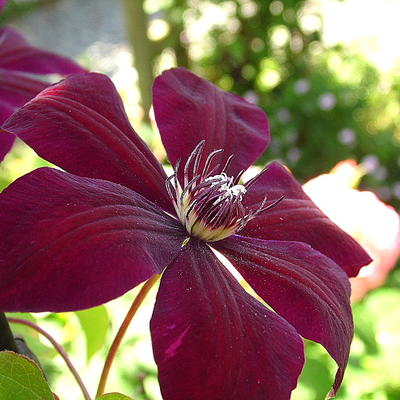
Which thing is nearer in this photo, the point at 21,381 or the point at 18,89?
the point at 21,381

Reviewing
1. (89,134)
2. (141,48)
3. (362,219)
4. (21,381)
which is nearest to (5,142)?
(89,134)

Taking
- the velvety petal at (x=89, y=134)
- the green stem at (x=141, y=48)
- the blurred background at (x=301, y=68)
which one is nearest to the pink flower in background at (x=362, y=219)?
the velvety petal at (x=89, y=134)

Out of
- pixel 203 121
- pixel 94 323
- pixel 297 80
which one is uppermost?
pixel 297 80

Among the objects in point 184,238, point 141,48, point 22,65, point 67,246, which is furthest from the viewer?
point 141,48

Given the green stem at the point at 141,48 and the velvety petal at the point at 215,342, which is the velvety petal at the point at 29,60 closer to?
the velvety petal at the point at 215,342

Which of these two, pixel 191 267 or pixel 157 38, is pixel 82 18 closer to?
pixel 157 38

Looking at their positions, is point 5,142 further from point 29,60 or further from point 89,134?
point 29,60

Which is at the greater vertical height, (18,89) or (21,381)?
(18,89)

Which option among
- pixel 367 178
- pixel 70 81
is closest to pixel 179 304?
pixel 70 81
